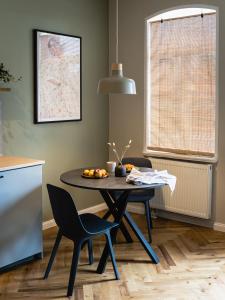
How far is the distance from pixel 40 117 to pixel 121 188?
1.51m

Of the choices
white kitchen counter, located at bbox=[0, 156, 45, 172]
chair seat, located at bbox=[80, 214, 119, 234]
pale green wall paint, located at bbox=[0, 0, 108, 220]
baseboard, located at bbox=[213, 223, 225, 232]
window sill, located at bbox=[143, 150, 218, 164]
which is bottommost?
baseboard, located at bbox=[213, 223, 225, 232]

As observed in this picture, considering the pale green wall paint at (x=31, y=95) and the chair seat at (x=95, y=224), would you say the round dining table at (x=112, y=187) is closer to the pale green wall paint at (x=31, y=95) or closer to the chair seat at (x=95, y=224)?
the chair seat at (x=95, y=224)

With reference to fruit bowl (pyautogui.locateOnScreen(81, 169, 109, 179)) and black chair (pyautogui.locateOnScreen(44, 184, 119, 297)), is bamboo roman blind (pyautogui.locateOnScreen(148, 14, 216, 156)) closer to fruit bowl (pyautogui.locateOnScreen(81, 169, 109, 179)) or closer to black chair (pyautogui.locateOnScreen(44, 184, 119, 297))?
fruit bowl (pyautogui.locateOnScreen(81, 169, 109, 179))

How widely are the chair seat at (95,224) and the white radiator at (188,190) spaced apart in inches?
59.6

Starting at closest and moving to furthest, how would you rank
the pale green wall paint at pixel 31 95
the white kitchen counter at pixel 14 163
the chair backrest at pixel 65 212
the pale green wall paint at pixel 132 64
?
the chair backrest at pixel 65 212 < the white kitchen counter at pixel 14 163 < the pale green wall paint at pixel 31 95 < the pale green wall paint at pixel 132 64

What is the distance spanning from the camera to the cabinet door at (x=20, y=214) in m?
3.43

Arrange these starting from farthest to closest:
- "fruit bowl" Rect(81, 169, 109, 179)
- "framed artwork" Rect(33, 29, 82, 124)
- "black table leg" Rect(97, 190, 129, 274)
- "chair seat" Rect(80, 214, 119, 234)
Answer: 1. "framed artwork" Rect(33, 29, 82, 124)
2. "fruit bowl" Rect(81, 169, 109, 179)
3. "black table leg" Rect(97, 190, 129, 274)
4. "chair seat" Rect(80, 214, 119, 234)

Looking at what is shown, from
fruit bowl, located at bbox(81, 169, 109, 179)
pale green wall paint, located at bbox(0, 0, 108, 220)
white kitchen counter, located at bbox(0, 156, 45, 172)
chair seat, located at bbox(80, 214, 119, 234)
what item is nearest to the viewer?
chair seat, located at bbox(80, 214, 119, 234)

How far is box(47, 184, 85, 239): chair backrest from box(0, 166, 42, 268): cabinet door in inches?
14.8

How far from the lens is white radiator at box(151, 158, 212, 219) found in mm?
4656

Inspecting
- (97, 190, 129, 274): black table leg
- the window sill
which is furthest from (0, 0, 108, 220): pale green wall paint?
(97, 190, 129, 274): black table leg

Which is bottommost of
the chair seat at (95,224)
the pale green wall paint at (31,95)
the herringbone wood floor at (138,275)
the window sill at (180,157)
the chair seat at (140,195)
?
the herringbone wood floor at (138,275)

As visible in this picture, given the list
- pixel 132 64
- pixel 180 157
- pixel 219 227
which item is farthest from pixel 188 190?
Answer: pixel 132 64

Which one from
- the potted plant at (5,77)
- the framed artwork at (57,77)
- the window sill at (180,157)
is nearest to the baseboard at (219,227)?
the window sill at (180,157)
